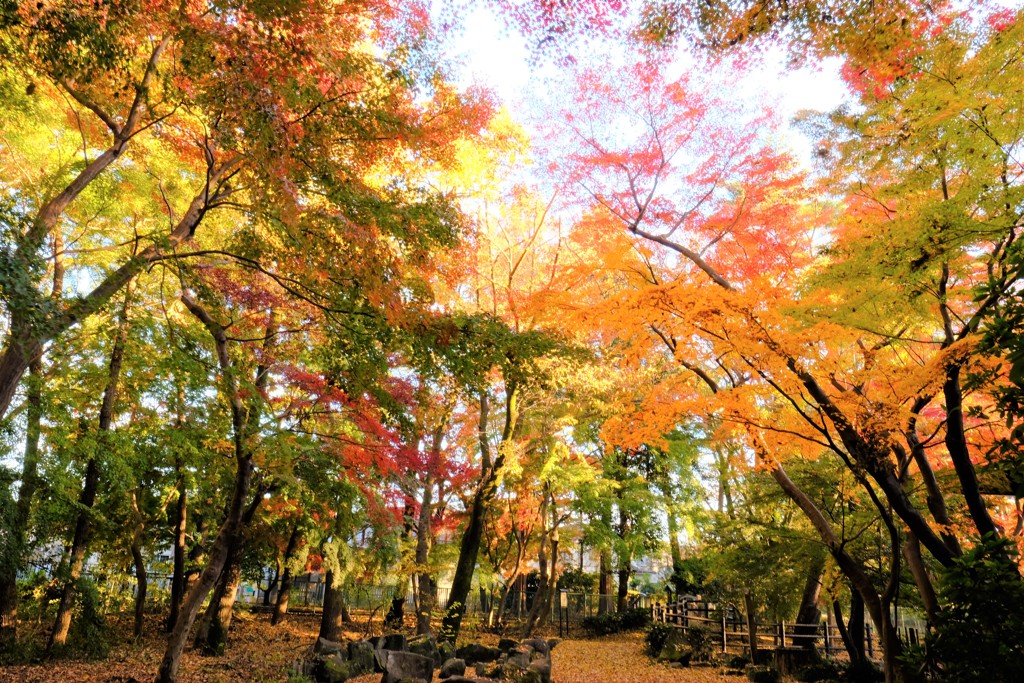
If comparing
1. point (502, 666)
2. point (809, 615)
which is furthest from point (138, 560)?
point (809, 615)

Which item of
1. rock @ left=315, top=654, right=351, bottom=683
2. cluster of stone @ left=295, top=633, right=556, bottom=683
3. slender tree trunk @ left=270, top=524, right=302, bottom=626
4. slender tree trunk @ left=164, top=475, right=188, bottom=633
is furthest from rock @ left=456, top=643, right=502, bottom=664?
slender tree trunk @ left=270, top=524, right=302, bottom=626

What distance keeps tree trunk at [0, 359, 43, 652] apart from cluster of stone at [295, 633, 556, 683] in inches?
180

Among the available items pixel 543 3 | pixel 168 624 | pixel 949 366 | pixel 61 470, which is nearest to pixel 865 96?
pixel 949 366

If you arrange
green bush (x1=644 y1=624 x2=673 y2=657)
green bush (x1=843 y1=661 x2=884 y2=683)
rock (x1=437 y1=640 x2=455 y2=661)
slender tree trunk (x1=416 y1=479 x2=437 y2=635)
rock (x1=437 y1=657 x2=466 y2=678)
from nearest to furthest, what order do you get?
rock (x1=437 y1=657 x2=466 y2=678) → green bush (x1=843 y1=661 x2=884 y2=683) → rock (x1=437 y1=640 x2=455 y2=661) → slender tree trunk (x1=416 y1=479 x2=437 y2=635) → green bush (x1=644 y1=624 x2=673 y2=657)

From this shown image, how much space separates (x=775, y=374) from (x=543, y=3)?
5.13m

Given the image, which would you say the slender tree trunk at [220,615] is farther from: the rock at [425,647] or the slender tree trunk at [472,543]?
the slender tree trunk at [472,543]

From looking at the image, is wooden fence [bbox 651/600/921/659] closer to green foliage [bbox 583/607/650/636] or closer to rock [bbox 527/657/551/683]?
green foliage [bbox 583/607/650/636]

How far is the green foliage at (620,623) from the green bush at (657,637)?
4426 mm

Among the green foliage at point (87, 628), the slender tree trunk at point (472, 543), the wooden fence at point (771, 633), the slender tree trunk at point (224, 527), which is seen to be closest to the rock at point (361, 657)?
the slender tree trunk at point (472, 543)

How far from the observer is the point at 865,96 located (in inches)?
298

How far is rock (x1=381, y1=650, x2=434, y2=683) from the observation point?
7562 millimetres

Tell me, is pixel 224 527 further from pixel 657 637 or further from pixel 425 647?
pixel 657 637

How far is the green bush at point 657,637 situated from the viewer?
13.7 m

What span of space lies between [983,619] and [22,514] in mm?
12301
